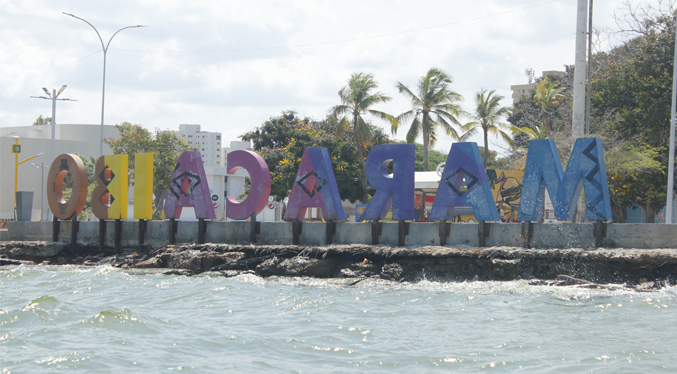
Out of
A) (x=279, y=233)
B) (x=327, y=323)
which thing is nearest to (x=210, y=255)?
(x=279, y=233)

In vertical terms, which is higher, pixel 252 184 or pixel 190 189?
pixel 252 184

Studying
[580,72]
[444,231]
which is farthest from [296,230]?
[580,72]

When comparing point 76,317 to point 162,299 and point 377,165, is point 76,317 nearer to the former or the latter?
point 162,299

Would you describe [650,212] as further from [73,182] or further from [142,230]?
[73,182]

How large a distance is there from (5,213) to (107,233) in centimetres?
4341

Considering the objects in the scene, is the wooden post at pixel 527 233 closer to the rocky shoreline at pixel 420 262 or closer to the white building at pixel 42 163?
the rocky shoreline at pixel 420 262

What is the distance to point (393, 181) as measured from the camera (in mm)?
17469

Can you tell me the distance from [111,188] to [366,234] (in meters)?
9.29

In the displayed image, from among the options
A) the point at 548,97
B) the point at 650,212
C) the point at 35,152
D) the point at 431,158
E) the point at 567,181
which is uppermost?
the point at 548,97

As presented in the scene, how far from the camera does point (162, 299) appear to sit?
44.8 ft

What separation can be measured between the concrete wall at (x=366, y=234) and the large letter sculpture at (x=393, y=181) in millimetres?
528

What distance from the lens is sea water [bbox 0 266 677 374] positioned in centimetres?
834

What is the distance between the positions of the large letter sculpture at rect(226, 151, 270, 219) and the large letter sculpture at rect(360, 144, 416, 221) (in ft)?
10.6

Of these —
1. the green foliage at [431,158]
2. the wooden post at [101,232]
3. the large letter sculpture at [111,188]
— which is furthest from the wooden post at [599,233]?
the green foliage at [431,158]
